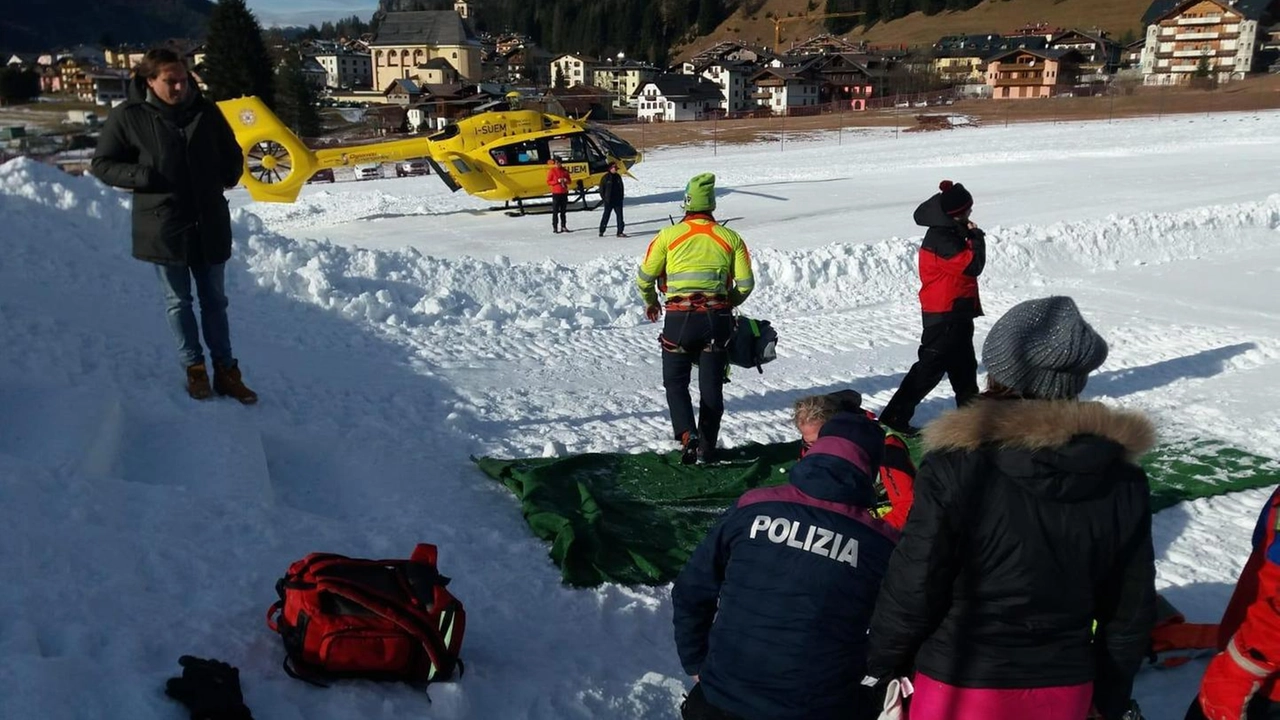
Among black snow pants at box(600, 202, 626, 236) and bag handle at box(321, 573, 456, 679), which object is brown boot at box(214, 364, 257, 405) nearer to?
bag handle at box(321, 573, 456, 679)

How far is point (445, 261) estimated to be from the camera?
10.1 m

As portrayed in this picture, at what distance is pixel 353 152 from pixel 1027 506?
1692 cm

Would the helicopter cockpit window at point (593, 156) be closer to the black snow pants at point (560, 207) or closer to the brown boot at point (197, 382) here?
the black snow pants at point (560, 207)

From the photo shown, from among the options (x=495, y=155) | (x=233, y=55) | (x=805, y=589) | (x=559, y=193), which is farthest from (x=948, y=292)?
(x=233, y=55)

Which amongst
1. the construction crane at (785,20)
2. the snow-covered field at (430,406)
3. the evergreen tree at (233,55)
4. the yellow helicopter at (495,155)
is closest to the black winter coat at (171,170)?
the snow-covered field at (430,406)

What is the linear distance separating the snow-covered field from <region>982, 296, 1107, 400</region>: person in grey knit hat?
23 cm

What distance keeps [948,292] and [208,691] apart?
15.7 feet

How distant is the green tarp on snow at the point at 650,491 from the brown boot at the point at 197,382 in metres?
1.71

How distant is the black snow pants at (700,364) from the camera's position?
5.35 meters

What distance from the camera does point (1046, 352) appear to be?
2.18m

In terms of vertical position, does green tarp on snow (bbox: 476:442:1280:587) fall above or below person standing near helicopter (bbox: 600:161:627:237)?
below

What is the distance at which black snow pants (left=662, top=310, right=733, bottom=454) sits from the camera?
17.6 feet

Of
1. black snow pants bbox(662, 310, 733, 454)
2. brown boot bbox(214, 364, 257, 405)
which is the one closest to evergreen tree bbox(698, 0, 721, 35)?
black snow pants bbox(662, 310, 733, 454)

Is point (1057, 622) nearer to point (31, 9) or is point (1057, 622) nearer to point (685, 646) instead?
point (685, 646)
